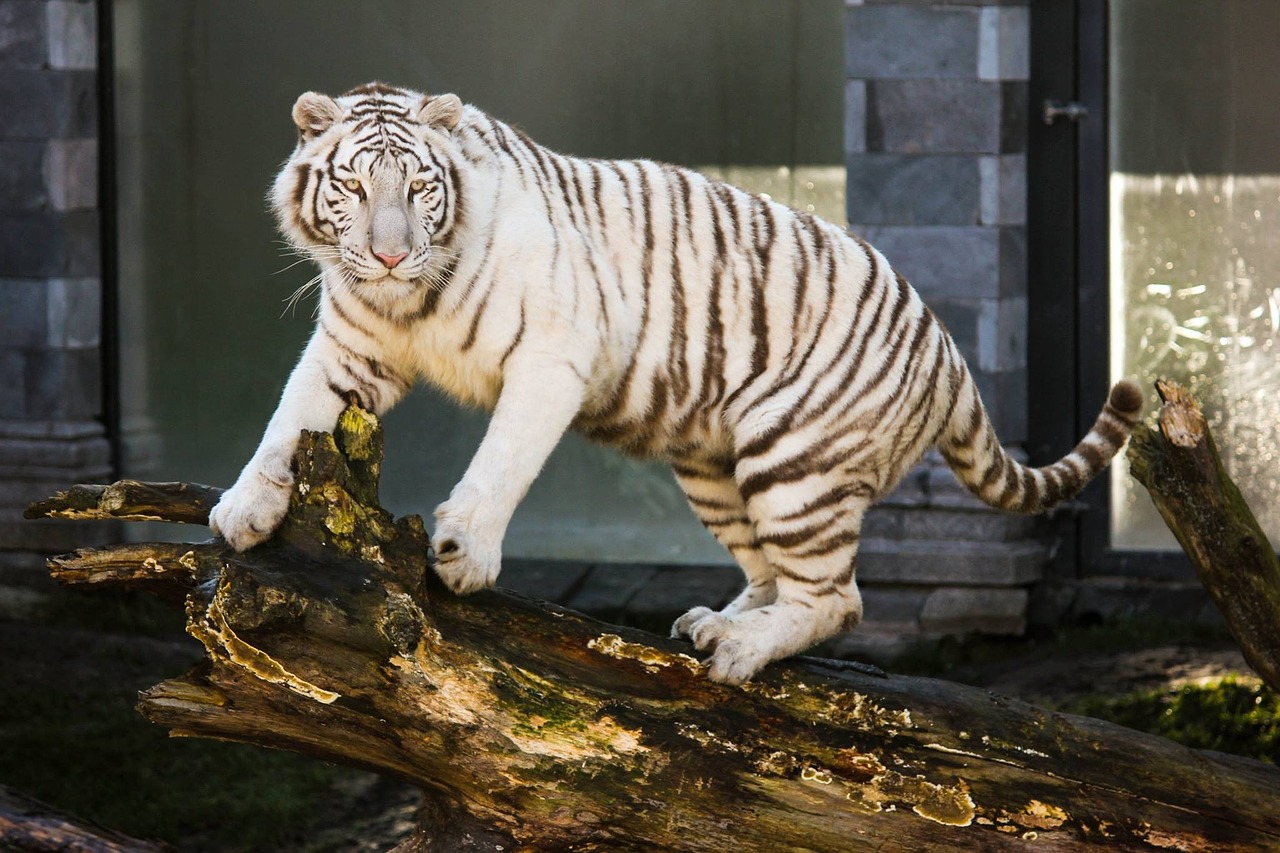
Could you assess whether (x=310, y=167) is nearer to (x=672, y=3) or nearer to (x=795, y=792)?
(x=795, y=792)

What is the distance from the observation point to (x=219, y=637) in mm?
2594

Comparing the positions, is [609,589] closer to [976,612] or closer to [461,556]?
[976,612]

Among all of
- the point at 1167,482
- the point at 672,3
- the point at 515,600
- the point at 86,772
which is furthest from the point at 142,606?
the point at 1167,482

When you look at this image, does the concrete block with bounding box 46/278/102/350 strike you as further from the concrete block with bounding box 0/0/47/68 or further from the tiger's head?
the tiger's head

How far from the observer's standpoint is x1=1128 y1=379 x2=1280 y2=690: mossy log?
120 inches

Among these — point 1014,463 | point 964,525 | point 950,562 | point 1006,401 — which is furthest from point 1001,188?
point 1014,463

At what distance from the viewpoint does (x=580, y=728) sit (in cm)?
275

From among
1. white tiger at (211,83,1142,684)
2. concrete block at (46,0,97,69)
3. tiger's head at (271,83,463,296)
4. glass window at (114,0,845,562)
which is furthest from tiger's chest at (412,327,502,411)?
→ concrete block at (46,0,97,69)

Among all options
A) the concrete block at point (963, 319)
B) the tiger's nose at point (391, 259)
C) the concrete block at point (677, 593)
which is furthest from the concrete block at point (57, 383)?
the tiger's nose at point (391, 259)

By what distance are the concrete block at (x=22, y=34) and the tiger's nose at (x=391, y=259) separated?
12.8 ft

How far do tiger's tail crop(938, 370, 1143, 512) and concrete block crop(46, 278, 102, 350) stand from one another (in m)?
3.85

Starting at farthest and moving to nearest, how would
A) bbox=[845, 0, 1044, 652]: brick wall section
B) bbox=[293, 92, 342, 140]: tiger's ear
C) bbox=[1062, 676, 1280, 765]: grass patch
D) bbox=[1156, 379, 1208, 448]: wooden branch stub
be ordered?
bbox=[845, 0, 1044, 652]: brick wall section → bbox=[1062, 676, 1280, 765]: grass patch → bbox=[1156, 379, 1208, 448]: wooden branch stub → bbox=[293, 92, 342, 140]: tiger's ear

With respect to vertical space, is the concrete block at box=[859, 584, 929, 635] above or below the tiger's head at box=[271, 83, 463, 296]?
below

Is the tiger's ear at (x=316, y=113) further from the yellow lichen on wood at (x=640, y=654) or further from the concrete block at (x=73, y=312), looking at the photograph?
the concrete block at (x=73, y=312)
